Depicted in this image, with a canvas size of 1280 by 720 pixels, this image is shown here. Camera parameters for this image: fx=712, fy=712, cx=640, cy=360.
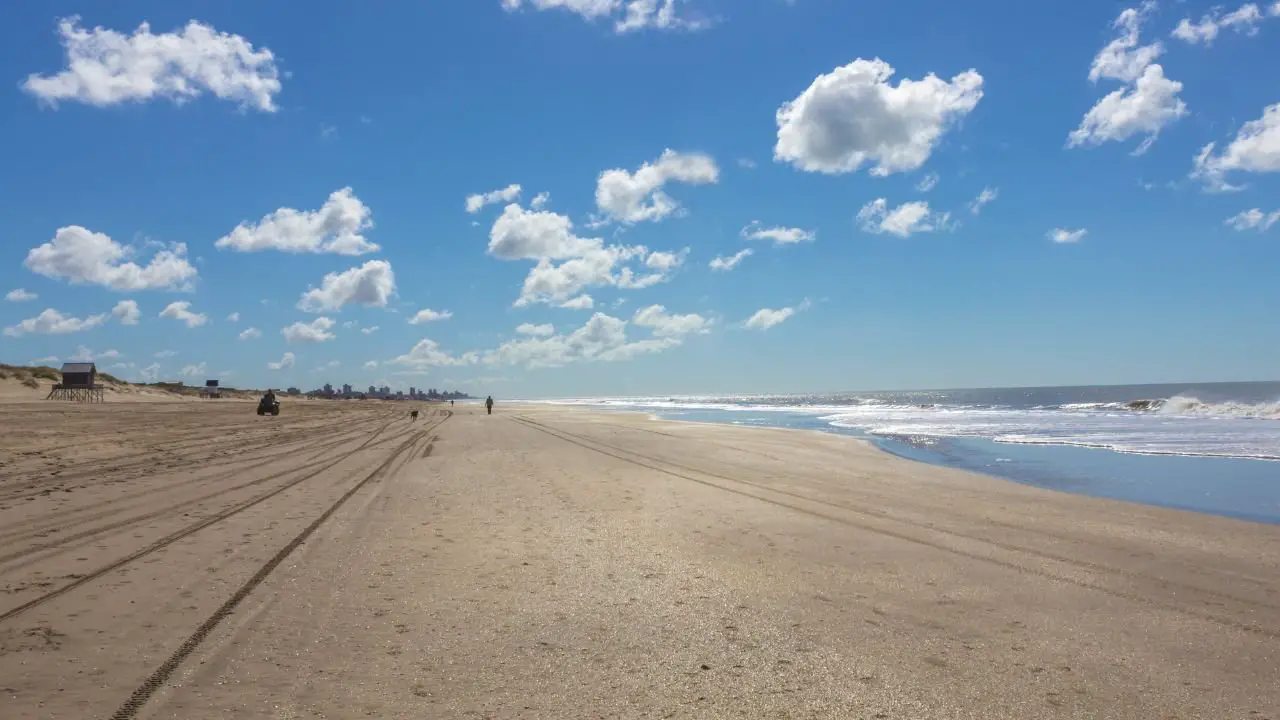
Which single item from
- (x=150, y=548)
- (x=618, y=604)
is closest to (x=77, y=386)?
(x=150, y=548)

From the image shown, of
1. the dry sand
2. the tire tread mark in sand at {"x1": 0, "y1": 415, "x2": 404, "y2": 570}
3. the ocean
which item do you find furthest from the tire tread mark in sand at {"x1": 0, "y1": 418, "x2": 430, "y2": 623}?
the ocean

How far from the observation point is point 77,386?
65.8 metres

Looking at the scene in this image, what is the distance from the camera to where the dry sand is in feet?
15.8

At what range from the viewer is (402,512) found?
11.7m

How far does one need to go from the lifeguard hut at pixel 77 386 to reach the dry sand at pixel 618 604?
63.7 meters

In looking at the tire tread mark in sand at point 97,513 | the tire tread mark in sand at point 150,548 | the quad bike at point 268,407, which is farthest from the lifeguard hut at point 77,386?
the tire tread mark in sand at point 150,548

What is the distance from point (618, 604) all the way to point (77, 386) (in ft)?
257

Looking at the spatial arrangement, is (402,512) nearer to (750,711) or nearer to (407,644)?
(407,644)

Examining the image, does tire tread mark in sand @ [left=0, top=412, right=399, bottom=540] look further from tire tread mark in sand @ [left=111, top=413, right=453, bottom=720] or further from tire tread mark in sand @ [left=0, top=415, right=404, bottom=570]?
tire tread mark in sand @ [left=111, top=413, right=453, bottom=720]

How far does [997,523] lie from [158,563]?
37.9 feet

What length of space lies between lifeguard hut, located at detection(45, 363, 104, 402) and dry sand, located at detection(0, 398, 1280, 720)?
63.7m

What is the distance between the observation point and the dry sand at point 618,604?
481cm

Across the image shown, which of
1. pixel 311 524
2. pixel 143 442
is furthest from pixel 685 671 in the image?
pixel 143 442

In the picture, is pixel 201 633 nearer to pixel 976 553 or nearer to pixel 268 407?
pixel 976 553
